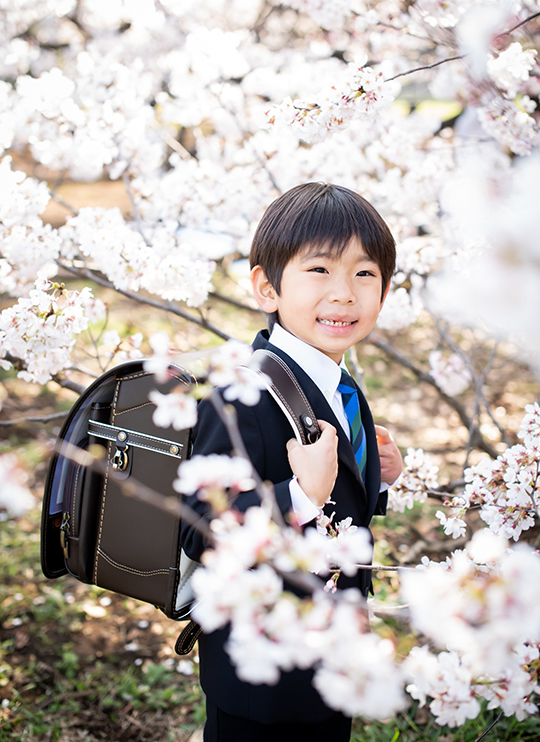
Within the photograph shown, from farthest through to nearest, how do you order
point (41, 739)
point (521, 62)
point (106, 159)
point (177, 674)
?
point (106, 159) → point (177, 674) → point (41, 739) → point (521, 62)

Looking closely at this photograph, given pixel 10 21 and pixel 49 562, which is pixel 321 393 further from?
pixel 10 21

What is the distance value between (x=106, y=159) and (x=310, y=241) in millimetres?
1457

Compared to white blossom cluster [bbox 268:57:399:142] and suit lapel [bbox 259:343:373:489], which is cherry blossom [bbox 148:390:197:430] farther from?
white blossom cluster [bbox 268:57:399:142]

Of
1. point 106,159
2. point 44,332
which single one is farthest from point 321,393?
point 106,159

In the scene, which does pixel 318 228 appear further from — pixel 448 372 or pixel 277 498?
pixel 448 372

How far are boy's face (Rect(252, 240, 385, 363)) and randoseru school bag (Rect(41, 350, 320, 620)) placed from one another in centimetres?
11

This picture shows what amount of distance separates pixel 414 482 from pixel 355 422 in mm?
441

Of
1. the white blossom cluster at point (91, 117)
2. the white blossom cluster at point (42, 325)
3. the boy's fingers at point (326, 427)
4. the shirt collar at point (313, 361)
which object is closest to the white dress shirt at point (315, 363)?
the shirt collar at point (313, 361)

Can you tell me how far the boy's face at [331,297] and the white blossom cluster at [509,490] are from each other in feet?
1.36

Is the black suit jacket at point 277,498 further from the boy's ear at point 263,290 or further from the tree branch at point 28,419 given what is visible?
the tree branch at point 28,419

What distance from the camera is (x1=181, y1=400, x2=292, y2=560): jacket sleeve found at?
1.08 m

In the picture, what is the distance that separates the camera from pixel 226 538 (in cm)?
64

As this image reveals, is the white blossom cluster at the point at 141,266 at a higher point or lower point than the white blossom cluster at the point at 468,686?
higher

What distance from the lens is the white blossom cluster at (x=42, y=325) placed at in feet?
4.51
